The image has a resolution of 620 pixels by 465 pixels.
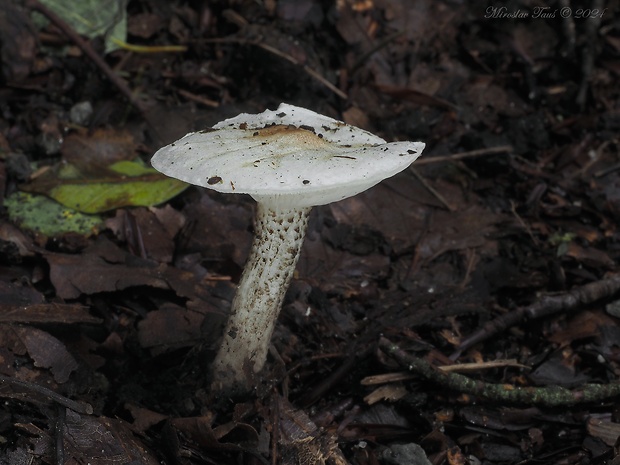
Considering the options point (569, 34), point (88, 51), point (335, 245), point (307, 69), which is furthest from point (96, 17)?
point (569, 34)

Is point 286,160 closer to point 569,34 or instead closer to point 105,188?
point 105,188

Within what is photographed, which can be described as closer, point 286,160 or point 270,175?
point 270,175

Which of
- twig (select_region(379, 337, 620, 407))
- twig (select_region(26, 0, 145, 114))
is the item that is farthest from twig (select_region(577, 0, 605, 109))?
twig (select_region(26, 0, 145, 114))

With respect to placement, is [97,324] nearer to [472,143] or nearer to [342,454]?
[342,454]

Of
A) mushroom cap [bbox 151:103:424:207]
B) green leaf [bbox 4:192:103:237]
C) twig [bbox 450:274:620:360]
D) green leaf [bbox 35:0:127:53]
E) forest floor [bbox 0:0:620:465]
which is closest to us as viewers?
mushroom cap [bbox 151:103:424:207]

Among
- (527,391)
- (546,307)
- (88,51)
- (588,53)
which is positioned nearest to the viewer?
(527,391)

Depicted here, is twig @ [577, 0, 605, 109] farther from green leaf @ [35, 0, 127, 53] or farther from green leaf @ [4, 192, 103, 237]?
green leaf @ [4, 192, 103, 237]

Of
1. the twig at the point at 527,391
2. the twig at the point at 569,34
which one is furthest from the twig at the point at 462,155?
the twig at the point at 527,391
